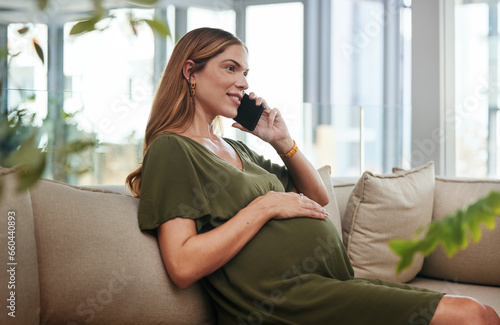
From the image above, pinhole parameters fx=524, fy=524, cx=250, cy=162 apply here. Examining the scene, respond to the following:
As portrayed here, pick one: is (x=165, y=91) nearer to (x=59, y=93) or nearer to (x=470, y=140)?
(x=59, y=93)

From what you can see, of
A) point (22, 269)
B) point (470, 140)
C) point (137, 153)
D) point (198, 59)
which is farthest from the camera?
point (470, 140)

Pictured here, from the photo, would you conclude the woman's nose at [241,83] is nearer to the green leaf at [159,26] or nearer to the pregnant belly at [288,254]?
the pregnant belly at [288,254]

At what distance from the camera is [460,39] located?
3100 millimetres

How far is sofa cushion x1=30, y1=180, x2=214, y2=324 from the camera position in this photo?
1154mm

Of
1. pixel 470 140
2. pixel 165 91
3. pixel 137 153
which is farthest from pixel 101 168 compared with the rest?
pixel 470 140

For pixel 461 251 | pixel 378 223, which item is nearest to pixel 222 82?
pixel 378 223

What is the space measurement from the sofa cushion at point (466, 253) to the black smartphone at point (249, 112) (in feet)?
2.68

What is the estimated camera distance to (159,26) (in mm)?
233

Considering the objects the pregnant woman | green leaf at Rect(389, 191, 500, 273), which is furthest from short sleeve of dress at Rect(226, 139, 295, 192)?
green leaf at Rect(389, 191, 500, 273)

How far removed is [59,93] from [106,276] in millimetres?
993

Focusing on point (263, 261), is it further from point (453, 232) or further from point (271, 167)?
point (453, 232)

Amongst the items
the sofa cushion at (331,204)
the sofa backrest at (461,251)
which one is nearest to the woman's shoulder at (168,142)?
the sofa cushion at (331,204)

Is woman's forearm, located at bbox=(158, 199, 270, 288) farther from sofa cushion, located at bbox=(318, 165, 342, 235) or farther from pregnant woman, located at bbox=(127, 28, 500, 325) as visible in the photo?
sofa cushion, located at bbox=(318, 165, 342, 235)

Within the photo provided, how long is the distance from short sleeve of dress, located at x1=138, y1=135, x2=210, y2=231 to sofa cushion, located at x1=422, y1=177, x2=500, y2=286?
1037mm
